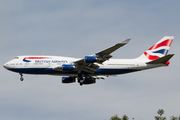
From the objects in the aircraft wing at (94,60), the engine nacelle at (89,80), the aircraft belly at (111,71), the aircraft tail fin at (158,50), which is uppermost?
the aircraft tail fin at (158,50)

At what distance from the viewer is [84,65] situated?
193 ft

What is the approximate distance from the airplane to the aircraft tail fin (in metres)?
0.25

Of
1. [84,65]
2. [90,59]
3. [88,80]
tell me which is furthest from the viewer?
[88,80]

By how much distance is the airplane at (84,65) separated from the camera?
5756 cm

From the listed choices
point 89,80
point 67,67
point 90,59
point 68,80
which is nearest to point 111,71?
point 89,80

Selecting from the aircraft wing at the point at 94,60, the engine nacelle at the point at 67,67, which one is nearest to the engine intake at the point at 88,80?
the aircraft wing at the point at 94,60

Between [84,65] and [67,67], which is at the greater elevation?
[84,65]

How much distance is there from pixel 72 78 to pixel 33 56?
11.0m

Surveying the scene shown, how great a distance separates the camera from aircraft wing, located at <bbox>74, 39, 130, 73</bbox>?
5312 cm

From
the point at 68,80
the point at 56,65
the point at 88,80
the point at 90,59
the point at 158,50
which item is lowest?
the point at 88,80

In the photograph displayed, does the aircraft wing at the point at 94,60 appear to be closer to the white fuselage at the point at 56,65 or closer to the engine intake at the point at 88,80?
the white fuselage at the point at 56,65

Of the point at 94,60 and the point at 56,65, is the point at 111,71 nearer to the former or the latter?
the point at 94,60

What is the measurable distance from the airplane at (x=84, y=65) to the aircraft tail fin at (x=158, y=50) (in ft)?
0.82

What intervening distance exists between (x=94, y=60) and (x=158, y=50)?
1690 centimetres
